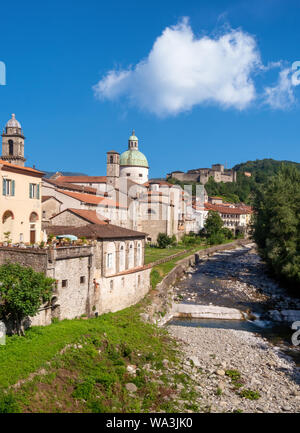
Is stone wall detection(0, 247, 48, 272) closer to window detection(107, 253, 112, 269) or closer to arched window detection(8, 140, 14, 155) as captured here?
window detection(107, 253, 112, 269)

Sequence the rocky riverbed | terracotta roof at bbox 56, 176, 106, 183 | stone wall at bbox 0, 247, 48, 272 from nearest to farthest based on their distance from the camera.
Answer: the rocky riverbed < stone wall at bbox 0, 247, 48, 272 < terracotta roof at bbox 56, 176, 106, 183

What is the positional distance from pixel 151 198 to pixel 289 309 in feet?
120

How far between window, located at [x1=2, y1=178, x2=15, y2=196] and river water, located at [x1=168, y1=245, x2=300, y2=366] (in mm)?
15872

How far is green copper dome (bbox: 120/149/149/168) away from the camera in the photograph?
8031cm

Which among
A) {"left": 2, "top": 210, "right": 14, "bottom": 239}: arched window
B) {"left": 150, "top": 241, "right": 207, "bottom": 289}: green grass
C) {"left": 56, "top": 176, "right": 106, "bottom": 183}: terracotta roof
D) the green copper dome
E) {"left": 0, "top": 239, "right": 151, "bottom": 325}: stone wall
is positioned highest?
the green copper dome

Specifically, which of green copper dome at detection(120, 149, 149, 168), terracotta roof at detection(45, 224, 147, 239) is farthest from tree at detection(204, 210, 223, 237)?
terracotta roof at detection(45, 224, 147, 239)

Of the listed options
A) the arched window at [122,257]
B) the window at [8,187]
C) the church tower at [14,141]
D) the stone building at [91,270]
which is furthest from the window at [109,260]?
the church tower at [14,141]

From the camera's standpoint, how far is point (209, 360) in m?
20.4

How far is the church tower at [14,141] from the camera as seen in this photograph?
41.4 metres

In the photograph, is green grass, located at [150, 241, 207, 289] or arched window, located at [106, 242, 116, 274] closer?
arched window, located at [106, 242, 116, 274]

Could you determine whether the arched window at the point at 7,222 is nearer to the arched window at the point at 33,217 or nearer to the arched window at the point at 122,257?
the arched window at the point at 33,217

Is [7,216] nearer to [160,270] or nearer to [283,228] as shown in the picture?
[160,270]
